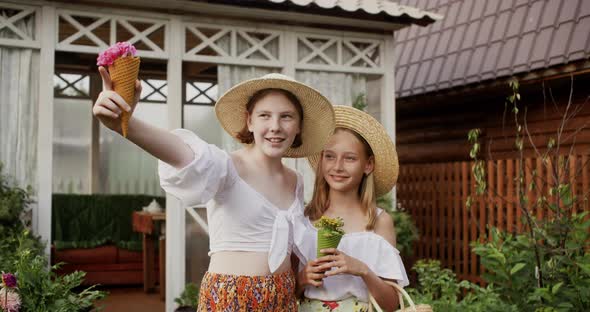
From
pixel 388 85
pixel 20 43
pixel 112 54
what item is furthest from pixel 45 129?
pixel 112 54

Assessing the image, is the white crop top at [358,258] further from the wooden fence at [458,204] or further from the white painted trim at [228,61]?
the wooden fence at [458,204]

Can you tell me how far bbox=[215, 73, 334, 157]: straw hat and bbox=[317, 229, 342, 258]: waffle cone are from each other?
44cm

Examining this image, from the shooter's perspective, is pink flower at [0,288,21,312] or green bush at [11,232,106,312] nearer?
pink flower at [0,288,21,312]

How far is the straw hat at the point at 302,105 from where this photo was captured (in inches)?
96.4

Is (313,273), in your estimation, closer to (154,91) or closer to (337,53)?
(337,53)

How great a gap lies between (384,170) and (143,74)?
28.7 ft

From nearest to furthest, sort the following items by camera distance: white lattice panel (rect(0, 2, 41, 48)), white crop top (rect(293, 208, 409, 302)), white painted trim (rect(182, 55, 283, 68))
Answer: white crop top (rect(293, 208, 409, 302))
white lattice panel (rect(0, 2, 41, 48))
white painted trim (rect(182, 55, 283, 68))

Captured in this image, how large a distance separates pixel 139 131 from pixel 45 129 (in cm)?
481

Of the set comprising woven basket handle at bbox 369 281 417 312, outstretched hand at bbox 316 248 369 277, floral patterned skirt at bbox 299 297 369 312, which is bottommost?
→ floral patterned skirt at bbox 299 297 369 312

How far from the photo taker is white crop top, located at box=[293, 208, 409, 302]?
260cm

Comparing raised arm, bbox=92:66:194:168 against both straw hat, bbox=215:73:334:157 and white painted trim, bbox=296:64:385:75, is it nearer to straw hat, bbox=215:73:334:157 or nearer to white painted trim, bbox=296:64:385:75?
straw hat, bbox=215:73:334:157

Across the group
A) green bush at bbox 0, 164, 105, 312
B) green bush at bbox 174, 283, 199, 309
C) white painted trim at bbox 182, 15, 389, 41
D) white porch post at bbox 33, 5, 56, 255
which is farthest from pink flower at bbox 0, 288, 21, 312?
white painted trim at bbox 182, 15, 389, 41

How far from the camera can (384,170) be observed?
9.80ft

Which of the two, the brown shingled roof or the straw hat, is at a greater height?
the brown shingled roof
